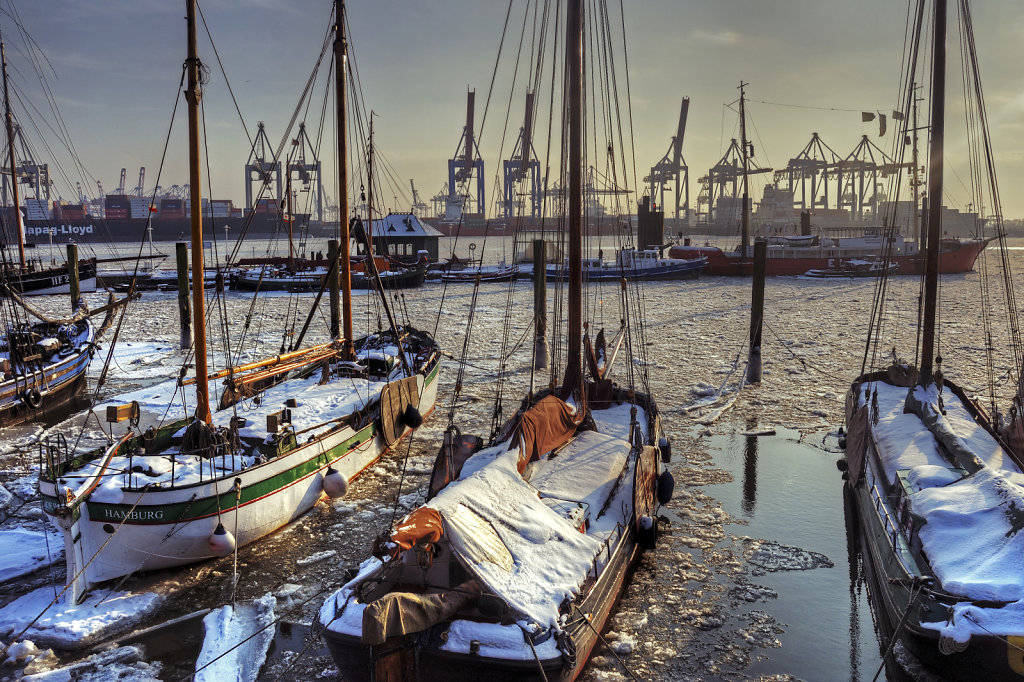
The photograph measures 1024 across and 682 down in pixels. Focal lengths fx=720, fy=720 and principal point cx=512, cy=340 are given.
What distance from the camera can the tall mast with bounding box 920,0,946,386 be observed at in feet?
41.1

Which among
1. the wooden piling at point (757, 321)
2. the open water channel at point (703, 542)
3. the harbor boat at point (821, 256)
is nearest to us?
the open water channel at point (703, 542)

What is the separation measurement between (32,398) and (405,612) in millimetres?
15068

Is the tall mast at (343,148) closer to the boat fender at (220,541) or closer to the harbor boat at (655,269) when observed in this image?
the boat fender at (220,541)

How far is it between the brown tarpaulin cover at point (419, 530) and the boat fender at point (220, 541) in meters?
4.19

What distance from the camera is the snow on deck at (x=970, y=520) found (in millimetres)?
6586

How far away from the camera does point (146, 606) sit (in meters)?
8.70

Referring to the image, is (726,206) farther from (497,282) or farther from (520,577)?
(520,577)

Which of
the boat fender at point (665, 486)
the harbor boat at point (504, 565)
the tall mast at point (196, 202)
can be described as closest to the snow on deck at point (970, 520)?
the boat fender at point (665, 486)

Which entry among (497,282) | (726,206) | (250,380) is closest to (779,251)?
(497,282)

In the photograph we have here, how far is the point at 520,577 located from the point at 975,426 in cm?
858

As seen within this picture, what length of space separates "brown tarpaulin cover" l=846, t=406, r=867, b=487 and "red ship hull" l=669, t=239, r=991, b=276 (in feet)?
149

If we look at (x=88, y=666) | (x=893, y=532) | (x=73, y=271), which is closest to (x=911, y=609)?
(x=893, y=532)

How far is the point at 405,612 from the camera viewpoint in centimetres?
596

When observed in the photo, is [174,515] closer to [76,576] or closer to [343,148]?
[76,576]
